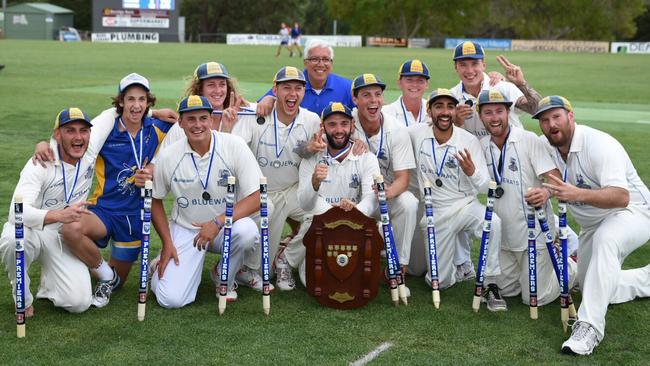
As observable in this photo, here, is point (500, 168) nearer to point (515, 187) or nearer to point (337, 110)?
point (515, 187)

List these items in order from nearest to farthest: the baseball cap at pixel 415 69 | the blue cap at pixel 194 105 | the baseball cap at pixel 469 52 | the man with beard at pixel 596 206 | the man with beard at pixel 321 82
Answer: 1. the man with beard at pixel 596 206
2. the blue cap at pixel 194 105
3. the baseball cap at pixel 415 69
4. the baseball cap at pixel 469 52
5. the man with beard at pixel 321 82

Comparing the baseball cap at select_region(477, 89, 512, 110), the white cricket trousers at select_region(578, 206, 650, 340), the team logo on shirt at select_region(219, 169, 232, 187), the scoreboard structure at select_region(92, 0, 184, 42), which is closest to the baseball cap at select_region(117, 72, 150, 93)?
the team logo on shirt at select_region(219, 169, 232, 187)

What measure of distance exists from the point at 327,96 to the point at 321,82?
15cm

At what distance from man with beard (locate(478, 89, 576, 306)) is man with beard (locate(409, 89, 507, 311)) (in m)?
0.18

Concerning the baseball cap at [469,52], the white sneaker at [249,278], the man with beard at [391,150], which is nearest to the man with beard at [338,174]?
the man with beard at [391,150]

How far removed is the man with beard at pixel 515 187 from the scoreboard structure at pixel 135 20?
188ft

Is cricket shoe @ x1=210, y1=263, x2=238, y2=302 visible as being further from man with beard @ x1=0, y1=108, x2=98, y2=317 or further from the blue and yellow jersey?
man with beard @ x1=0, y1=108, x2=98, y2=317

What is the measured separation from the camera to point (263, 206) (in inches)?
241

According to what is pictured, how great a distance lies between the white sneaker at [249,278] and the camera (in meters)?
6.83

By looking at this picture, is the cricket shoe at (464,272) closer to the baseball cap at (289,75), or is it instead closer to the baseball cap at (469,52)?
the baseball cap at (469,52)

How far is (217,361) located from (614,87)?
22.4m

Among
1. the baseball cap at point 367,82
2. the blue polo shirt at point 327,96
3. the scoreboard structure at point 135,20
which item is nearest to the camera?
the baseball cap at point 367,82

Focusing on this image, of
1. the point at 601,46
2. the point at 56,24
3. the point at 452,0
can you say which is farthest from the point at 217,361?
the point at 452,0

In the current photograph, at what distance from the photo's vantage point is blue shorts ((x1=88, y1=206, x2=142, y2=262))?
6.69 metres
